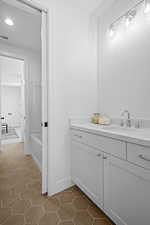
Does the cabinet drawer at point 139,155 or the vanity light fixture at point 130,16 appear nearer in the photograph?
the cabinet drawer at point 139,155

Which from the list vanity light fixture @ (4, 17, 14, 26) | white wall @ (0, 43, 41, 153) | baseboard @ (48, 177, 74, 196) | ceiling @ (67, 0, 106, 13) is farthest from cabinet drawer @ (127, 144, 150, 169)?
vanity light fixture @ (4, 17, 14, 26)

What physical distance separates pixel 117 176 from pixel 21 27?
2808mm

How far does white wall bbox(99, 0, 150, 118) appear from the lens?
1368 mm

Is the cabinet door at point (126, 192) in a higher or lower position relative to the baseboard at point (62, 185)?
higher

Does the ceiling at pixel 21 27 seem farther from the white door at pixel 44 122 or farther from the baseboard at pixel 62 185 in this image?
the baseboard at pixel 62 185

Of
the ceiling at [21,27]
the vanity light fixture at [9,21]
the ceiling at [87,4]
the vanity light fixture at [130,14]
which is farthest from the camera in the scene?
the vanity light fixture at [9,21]

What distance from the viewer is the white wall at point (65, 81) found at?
1.51 metres

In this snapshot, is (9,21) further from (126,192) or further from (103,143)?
(126,192)

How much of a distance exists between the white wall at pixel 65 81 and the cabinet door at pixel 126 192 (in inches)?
26.5

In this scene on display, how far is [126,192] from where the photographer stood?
0.91 metres

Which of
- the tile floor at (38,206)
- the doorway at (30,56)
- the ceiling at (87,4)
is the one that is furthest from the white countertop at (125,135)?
the ceiling at (87,4)

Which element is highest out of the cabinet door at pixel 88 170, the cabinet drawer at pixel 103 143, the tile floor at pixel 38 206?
the cabinet drawer at pixel 103 143

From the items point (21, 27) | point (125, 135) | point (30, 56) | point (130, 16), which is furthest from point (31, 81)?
point (125, 135)

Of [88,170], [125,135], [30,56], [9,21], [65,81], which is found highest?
[9,21]
